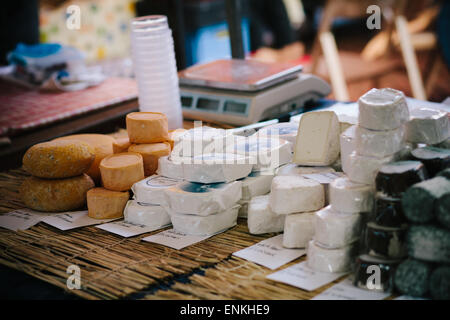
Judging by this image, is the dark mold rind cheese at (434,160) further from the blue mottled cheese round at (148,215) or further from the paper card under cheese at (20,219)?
the paper card under cheese at (20,219)

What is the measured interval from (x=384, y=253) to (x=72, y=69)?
221cm

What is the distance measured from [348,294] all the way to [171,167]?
69 cm

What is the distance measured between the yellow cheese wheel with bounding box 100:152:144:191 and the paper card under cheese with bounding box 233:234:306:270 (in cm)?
44

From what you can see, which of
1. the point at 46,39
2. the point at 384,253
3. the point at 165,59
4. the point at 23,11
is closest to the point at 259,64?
the point at 165,59

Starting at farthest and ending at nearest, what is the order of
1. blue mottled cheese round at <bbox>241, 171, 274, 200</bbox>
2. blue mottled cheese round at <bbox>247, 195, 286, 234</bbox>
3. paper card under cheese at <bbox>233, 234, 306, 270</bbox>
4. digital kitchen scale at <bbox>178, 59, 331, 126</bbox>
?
digital kitchen scale at <bbox>178, 59, 331, 126</bbox> < blue mottled cheese round at <bbox>241, 171, 274, 200</bbox> < blue mottled cheese round at <bbox>247, 195, 286, 234</bbox> < paper card under cheese at <bbox>233, 234, 306, 270</bbox>

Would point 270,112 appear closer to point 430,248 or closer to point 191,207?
point 191,207

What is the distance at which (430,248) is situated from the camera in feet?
3.42

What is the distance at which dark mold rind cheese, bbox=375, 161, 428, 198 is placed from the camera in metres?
1.11

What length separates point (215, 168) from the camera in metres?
1.48

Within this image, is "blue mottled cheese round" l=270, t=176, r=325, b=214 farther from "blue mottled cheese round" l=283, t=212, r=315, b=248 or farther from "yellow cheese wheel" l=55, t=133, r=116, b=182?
"yellow cheese wheel" l=55, t=133, r=116, b=182

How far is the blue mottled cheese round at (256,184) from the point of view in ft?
5.03

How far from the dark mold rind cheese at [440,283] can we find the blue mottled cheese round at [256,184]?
0.61m

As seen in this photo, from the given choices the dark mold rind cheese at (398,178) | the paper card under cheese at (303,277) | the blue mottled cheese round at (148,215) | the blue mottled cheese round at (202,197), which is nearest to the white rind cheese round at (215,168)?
the blue mottled cheese round at (202,197)

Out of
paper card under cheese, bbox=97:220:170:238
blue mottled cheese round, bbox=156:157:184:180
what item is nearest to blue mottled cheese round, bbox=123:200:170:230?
paper card under cheese, bbox=97:220:170:238
